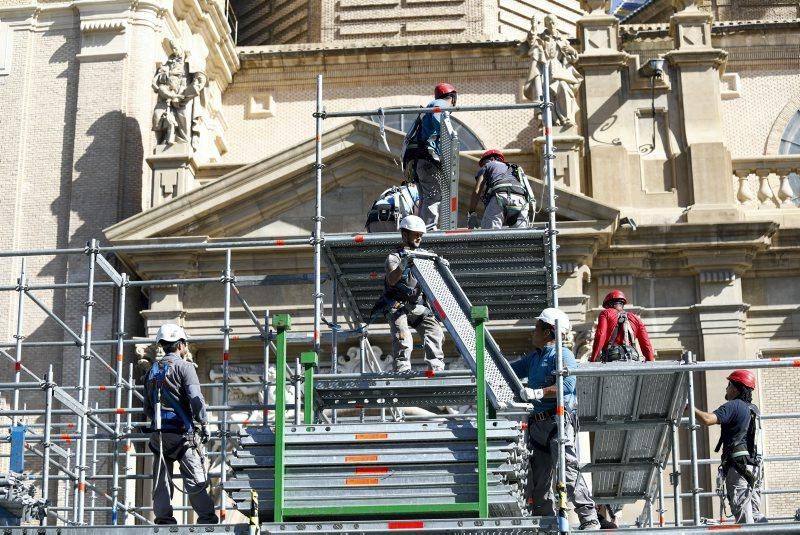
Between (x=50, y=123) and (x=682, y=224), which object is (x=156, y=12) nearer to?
(x=50, y=123)

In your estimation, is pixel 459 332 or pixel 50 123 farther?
pixel 50 123

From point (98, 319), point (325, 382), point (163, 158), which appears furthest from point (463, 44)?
point (325, 382)

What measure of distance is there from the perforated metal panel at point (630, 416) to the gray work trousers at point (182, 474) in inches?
143

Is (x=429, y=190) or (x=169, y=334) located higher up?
(x=429, y=190)

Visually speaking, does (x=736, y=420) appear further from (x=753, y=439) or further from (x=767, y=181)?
(x=767, y=181)

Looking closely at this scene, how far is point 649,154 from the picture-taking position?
2819 centimetres

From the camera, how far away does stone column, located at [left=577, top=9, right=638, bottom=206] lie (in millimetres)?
27672

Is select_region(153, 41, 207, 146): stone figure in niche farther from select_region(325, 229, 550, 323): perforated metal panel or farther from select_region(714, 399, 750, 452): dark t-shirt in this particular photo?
select_region(714, 399, 750, 452): dark t-shirt

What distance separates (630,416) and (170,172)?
41.1 ft

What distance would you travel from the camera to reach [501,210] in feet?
62.3

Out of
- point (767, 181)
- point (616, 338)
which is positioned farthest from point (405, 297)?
point (767, 181)

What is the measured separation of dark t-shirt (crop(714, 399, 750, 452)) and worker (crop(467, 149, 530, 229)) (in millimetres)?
3019

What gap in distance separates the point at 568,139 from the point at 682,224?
2211mm

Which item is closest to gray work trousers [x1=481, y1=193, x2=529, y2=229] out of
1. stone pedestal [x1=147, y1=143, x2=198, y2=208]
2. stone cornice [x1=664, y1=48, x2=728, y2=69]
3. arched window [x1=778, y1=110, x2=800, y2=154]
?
stone pedestal [x1=147, y1=143, x2=198, y2=208]
